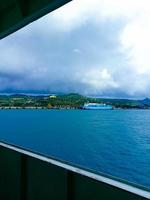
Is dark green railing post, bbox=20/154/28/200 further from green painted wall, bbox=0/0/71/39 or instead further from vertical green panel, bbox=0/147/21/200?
green painted wall, bbox=0/0/71/39

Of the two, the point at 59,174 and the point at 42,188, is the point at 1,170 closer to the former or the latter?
the point at 42,188

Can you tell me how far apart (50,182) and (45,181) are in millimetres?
92

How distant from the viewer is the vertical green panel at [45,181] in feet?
8.18

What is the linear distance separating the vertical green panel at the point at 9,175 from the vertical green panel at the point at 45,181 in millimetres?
232

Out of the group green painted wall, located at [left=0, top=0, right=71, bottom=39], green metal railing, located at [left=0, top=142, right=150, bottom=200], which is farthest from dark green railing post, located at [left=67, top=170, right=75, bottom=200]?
green painted wall, located at [left=0, top=0, right=71, bottom=39]

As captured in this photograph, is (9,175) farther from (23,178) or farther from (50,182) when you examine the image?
(50,182)

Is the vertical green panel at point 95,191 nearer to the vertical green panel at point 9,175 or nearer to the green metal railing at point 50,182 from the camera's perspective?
the green metal railing at point 50,182

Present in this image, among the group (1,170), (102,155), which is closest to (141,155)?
(102,155)

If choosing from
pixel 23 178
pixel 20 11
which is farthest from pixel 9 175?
pixel 20 11

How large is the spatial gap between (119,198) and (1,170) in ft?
6.96

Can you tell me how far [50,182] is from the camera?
2660 millimetres

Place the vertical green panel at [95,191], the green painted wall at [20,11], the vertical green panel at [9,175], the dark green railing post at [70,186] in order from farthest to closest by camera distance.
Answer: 1. the vertical green panel at [9,175]
2. the green painted wall at [20,11]
3. the dark green railing post at [70,186]
4. the vertical green panel at [95,191]

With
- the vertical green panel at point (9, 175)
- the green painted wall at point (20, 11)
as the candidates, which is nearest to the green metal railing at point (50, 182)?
the vertical green panel at point (9, 175)

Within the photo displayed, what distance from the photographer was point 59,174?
2.51 m
